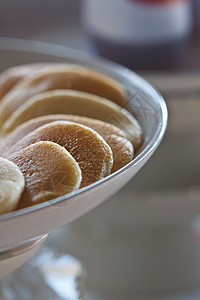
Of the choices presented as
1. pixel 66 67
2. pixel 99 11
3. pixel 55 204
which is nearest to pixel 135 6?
pixel 99 11

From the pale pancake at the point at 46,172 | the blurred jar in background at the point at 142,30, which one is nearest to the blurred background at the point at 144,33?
the blurred jar in background at the point at 142,30

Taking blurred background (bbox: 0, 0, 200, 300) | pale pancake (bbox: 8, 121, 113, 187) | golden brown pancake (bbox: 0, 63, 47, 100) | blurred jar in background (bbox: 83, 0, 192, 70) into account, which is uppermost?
pale pancake (bbox: 8, 121, 113, 187)

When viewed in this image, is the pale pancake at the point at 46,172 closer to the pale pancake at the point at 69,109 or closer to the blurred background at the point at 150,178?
the pale pancake at the point at 69,109

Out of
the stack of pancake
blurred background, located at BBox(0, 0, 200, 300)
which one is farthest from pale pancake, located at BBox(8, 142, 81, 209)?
blurred background, located at BBox(0, 0, 200, 300)

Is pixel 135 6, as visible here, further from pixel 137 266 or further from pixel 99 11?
pixel 137 266

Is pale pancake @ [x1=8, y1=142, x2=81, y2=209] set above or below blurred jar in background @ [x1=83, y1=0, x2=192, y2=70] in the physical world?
above

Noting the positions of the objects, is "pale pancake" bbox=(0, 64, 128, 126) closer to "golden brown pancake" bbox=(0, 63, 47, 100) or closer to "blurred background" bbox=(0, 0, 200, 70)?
"golden brown pancake" bbox=(0, 63, 47, 100)
